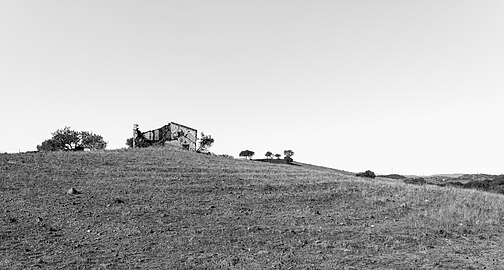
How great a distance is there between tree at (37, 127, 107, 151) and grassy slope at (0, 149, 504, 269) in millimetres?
28219

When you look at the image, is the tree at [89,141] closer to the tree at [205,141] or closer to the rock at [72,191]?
the tree at [205,141]

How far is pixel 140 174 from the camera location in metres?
23.6

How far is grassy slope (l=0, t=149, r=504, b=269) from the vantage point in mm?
10852

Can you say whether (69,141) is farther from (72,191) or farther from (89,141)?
(72,191)

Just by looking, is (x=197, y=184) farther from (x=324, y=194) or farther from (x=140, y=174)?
(x=324, y=194)

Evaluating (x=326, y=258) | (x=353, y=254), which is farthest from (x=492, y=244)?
(x=326, y=258)

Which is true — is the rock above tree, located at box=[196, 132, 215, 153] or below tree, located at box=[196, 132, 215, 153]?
below

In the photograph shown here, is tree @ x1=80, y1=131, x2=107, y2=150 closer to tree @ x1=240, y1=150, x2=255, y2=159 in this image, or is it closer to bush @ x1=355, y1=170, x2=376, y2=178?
tree @ x1=240, y1=150, x2=255, y2=159

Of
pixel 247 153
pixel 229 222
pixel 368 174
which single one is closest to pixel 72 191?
pixel 229 222

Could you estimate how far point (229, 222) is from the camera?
14727 millimetres

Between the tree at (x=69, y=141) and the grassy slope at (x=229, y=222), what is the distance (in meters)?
28.2

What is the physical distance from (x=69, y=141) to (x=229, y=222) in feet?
142

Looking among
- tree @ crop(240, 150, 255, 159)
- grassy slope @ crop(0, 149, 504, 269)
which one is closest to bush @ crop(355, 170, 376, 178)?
grassy slope @ crop(0, 149, 504, 269)

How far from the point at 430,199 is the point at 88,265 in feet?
51.4
